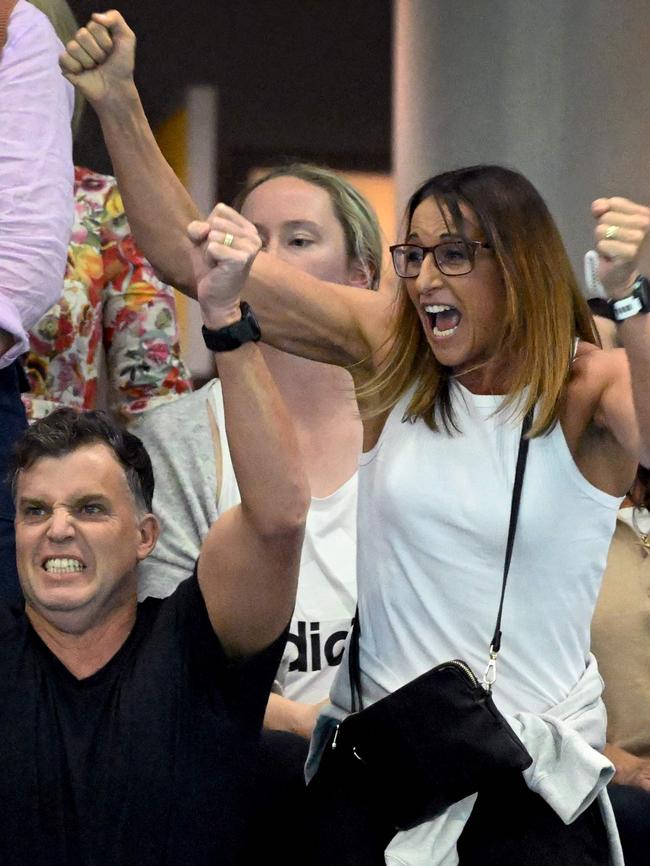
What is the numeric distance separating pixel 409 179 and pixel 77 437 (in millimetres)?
1716

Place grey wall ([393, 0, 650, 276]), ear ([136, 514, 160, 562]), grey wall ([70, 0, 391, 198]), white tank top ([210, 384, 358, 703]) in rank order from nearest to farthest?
ear ([136, 514, 160, 562]) < white tank top ([210, 384, 358, 703]) < grey wall ([70, 0, 391, 198]) < grey wall ([393, 0, 650, 276])

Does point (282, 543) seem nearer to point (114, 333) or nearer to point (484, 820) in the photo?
point (484, 820)

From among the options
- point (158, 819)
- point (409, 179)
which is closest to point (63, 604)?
point (158, 819)

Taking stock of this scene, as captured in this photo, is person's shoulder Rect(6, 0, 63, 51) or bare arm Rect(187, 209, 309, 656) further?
person's shoulder Rect(6, 0, 63, 51)

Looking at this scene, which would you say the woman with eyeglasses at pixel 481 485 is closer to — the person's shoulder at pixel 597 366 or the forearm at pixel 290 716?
the person's shoulder at pixel 597 366

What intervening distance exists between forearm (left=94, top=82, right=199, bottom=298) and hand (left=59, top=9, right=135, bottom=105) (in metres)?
0.03

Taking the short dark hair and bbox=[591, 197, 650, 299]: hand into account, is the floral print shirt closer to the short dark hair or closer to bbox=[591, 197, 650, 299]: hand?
the short dark hair

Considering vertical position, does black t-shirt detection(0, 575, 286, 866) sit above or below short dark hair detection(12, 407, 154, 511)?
below

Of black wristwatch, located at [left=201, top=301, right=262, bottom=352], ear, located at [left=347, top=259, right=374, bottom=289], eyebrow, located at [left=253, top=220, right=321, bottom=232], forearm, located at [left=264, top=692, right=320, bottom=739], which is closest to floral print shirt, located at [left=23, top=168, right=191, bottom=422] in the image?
eyebrow, located at [left=253, top=220, right=321, bottom=232]

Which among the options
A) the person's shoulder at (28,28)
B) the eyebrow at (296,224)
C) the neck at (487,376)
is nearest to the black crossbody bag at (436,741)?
the neck at (487,376)

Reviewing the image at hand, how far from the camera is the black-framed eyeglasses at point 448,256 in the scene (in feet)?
6.56

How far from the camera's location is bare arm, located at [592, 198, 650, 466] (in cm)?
168

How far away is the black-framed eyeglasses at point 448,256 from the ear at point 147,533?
452 millimetres

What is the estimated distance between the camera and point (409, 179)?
3596 mm
